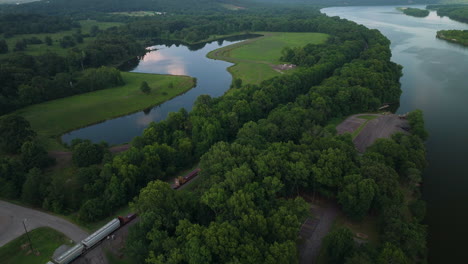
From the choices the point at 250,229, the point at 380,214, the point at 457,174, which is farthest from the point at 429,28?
the point at 250,229

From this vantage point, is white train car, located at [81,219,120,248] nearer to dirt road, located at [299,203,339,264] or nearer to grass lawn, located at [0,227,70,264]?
grass lawn, located at [0,227,70,264]

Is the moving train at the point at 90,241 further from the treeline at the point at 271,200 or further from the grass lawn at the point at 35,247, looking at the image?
the treeline at the point at 271,200

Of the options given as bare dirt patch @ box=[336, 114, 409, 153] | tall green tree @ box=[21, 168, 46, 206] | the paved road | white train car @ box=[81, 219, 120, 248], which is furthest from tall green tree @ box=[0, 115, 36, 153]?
bare dirt patch @ box=[336, 114, 409, 153]

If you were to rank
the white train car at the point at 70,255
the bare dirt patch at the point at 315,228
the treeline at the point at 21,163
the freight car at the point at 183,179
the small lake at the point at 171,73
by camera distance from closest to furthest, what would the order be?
the white train car at the point at 70,255 → the bare dirt patch at the point at 315,228 → the treeline at the point at 21,163 → the freight car at the point at 183,179 → the small lake at the point at 171,73

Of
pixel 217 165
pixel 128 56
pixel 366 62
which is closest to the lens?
pixel 217 165

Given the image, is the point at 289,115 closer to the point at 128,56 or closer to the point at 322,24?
the point at 128,56

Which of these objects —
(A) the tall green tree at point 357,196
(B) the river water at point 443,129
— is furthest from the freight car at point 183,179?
(B) the river water at point 443,129
